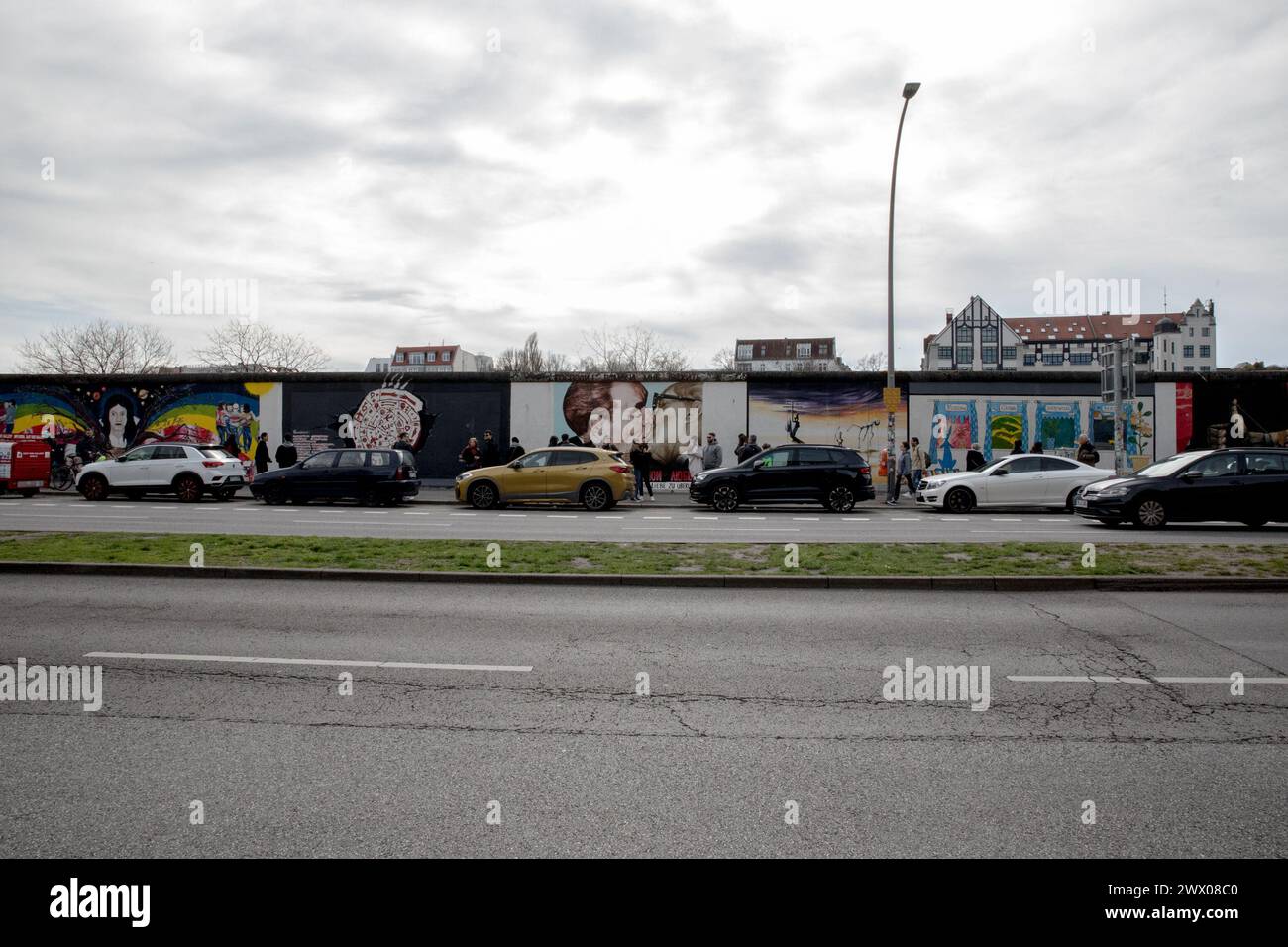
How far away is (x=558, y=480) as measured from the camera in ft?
71.8

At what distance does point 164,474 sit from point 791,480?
1653cm

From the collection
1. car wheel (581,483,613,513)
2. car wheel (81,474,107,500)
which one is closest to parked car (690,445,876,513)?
car wheel (581,483,613,513)

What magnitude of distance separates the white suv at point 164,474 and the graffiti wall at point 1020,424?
69.4ft

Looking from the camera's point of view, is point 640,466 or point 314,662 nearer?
point 314,662

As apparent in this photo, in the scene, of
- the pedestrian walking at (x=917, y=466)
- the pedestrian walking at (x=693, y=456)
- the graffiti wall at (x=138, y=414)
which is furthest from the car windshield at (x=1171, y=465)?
the graffiti wall at (x=138, y=414)

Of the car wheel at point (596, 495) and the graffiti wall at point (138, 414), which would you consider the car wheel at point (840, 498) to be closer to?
the car wheel at point (596, 495)

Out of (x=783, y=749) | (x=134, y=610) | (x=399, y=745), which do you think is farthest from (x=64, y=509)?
(x=783, y=749)

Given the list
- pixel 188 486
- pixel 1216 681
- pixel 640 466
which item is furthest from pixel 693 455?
pixel 1216 681

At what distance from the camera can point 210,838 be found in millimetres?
3494

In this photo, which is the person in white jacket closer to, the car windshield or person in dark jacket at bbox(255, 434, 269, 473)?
the car windshield

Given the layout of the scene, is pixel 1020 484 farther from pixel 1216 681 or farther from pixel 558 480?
pixel 1216 681

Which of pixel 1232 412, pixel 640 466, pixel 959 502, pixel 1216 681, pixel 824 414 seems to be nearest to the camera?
pixel 1216 681

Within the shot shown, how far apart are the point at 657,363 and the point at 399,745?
5488 centimetres

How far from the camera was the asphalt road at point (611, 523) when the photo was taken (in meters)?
15.1
